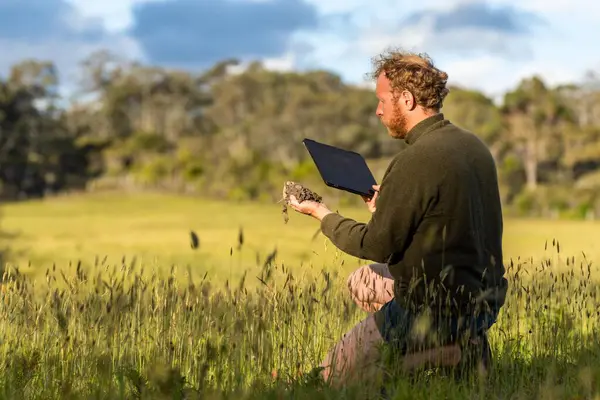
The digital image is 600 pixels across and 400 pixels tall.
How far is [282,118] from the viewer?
66.6 m

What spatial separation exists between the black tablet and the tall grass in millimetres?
427

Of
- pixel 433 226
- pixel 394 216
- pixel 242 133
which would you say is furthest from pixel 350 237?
pixel 242 133

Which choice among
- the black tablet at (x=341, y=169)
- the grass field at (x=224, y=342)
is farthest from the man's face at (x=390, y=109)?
the grass field at (x=224, y=342)

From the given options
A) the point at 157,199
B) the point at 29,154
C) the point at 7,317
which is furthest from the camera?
the point at 29,154

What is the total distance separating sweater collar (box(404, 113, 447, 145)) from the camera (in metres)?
3.85

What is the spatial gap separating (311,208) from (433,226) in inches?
22.1

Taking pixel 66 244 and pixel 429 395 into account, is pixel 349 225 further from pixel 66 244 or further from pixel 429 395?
pixel 66 244

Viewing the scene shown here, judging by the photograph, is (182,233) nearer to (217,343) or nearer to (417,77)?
(217,343)

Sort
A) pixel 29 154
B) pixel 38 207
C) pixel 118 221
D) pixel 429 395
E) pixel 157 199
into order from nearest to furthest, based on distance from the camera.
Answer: pixel 429 395, pixel 118 221, pixel 38 207, pixel 157 199, pixel 29 154

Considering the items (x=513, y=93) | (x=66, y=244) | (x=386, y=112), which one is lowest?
(x=66, y=244)

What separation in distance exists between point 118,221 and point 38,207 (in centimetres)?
1371

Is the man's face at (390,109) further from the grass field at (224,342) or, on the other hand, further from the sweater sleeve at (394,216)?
the grass field at (224,342)

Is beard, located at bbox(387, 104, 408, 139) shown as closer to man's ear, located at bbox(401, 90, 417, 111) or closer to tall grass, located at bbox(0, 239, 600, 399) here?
man's ear, located at bbox(401, 90, 417, 111)

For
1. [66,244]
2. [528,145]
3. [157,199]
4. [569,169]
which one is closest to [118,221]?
[66,244]
